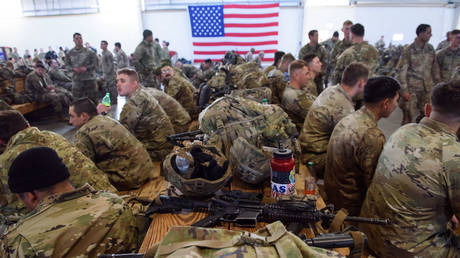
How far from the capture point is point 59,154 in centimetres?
215

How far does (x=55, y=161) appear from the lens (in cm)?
151

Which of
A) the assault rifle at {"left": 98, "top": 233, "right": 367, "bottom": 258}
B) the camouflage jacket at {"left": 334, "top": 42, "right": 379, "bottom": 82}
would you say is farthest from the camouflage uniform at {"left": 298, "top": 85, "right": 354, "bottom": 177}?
the camouflage jacket at {"left": 334, "top": 42, "right": 379, "bottom": 82}

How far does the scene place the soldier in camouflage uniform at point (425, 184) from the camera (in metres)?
1.73

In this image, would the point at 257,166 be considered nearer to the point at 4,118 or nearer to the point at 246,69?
the point at 4,118

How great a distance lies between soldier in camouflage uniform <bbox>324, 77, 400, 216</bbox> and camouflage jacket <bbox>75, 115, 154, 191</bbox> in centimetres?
180

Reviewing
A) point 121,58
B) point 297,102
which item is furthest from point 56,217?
point 121,58

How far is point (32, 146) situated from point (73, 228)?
3.31 ft

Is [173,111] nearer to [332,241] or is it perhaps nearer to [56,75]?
[332,241]

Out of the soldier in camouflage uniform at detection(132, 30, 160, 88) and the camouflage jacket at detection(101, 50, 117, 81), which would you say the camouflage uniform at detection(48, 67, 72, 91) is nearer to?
the camouflage jacket at detection(101, 50, 117, 81)

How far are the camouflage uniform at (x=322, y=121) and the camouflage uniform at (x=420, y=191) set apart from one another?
106 centimetres

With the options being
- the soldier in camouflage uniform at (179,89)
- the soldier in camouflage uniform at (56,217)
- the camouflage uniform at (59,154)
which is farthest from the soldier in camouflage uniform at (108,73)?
the soldier in camouflage uniform at (56,217)

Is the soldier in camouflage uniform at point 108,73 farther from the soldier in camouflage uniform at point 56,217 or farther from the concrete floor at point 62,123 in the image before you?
the soldier in camouflage uniform at point 56,217

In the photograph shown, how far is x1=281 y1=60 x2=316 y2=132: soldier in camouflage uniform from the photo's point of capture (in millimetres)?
3793

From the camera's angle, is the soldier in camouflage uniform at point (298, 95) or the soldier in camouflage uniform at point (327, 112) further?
the soldier in camouflage uniform at point (298, 95)
